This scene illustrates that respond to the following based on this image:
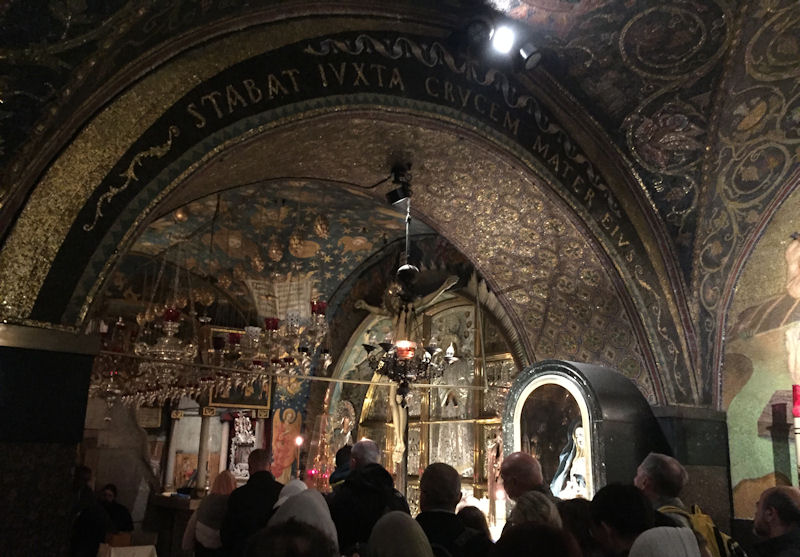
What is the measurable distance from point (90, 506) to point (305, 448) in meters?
5.89

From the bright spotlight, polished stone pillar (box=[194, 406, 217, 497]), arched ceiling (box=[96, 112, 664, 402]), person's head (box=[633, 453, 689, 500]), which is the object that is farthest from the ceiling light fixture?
polished stone pillar (box=[194, 406, 217, 497])

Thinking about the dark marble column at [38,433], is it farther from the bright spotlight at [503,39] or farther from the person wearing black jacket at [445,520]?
the bright spotlight at [503,39]

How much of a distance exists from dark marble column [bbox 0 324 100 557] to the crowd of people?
92 cm

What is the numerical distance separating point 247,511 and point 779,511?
295 centimetres

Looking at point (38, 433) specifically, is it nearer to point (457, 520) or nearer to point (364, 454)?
point (364, 454)

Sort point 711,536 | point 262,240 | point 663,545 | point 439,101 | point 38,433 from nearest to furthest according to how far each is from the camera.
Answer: point 663,545
point 711,536
point 38,433
point 439,101
point 262,240

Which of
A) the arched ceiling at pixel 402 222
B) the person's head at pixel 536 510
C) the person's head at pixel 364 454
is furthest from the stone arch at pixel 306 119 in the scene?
the person's head at pixel 536 510

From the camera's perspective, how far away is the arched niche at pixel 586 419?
6.52 m

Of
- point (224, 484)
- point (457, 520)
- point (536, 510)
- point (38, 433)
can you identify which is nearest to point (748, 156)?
point (536, 510)

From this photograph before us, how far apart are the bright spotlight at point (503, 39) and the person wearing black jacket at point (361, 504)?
4284 mm

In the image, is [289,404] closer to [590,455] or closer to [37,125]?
[590,455]

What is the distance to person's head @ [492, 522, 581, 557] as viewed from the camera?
143 cm

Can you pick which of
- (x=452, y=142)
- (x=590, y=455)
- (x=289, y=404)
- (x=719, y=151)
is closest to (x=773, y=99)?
(x=719, y=151)

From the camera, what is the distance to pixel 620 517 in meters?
2.55
